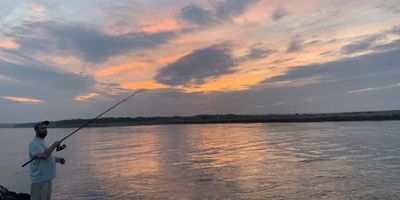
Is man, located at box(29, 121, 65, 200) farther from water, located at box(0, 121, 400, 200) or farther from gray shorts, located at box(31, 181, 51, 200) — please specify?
water, located at box(0, 121, 400, 200)

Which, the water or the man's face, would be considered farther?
the water

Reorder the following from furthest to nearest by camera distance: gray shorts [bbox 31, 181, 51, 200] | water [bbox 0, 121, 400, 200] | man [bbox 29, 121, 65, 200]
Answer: water [bbox 0, 121, 400, 200]
gray shorts [bbox 31, 181, 51, 200]
man [bbox 29, 121, 65, 200]

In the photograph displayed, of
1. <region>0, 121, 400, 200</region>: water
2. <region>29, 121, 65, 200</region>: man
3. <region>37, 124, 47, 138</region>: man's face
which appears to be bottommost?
<region>0, 121, 400, 200</region>: water

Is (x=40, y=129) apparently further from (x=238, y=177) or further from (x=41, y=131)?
(x=238, y=177)

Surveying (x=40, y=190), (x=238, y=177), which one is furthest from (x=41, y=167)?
(x=238, y=177)

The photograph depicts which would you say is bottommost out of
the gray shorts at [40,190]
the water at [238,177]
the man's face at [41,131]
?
the water at [238,177]

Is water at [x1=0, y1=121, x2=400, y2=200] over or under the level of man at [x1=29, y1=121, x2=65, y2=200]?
under

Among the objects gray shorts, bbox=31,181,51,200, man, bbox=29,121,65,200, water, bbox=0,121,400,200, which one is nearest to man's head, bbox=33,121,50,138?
man, bbox=29,121,65,200

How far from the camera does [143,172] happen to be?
21.0 meters

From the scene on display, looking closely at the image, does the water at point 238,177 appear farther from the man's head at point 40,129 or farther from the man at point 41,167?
the man's head at point 40,129

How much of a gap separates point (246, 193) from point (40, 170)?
27.8 ft

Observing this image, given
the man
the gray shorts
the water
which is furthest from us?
the water

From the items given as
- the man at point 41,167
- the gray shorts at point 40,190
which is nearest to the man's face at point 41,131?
the man at point 41,167

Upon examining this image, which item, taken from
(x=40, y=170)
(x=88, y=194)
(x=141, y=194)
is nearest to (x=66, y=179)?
(x=88, y=194)
